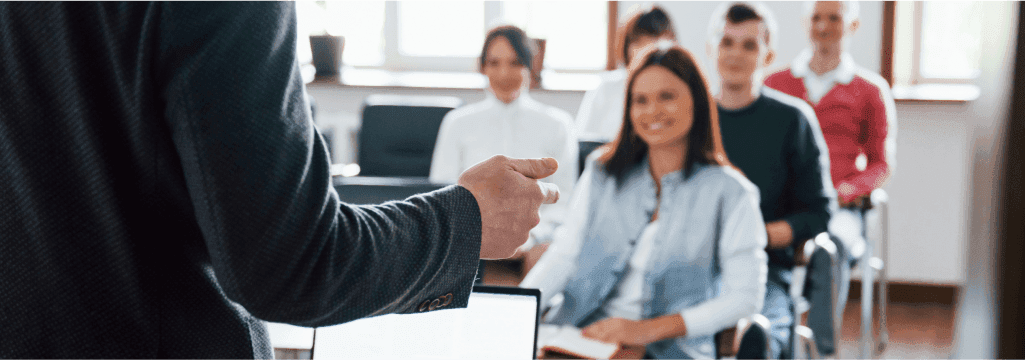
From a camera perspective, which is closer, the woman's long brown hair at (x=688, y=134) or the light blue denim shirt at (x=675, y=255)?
the light blue denim shirt at (x=675, y=255)

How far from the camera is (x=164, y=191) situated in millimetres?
557

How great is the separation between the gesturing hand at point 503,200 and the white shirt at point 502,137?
2.74 meters

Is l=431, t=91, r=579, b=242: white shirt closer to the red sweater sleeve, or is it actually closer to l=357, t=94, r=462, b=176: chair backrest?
l=357, t=94, r=462, b=176: chair backrest

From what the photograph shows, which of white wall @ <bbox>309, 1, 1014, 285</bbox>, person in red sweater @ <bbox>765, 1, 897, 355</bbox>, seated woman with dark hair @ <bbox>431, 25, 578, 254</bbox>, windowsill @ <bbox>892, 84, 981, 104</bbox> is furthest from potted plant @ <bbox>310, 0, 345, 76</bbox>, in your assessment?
windowsill @ <bbox>892, 84, 981, 104</bbox>

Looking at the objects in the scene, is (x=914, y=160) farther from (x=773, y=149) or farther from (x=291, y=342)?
(x=291, y=342)

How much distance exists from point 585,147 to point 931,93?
250 centimetres

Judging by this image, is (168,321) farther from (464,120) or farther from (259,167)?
(464,120)

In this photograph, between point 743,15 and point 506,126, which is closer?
point 743,15

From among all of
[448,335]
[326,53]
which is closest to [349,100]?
[326,53]

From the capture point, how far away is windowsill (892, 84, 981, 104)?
164 inches

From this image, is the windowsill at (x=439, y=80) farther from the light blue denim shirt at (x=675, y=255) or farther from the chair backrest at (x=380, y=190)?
the chair backrest at (x=380, y=190)

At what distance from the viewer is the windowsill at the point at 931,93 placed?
13.7 ft

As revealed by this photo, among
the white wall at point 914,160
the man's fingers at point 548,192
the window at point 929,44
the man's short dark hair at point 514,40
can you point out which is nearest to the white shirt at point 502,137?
the man's short dark hair at point 514,40

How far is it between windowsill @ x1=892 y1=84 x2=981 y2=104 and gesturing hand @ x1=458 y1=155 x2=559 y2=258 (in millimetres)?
3967
